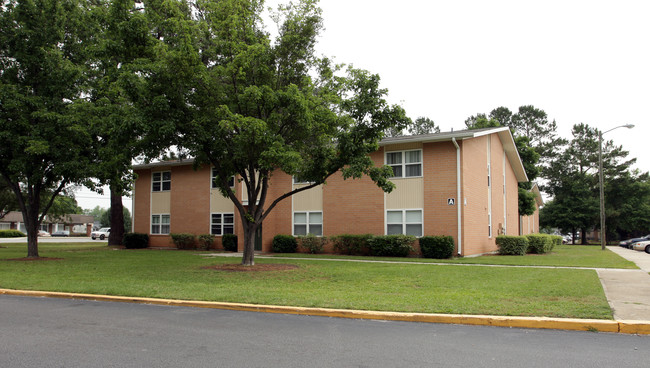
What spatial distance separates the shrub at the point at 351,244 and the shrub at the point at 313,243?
0.75 metres

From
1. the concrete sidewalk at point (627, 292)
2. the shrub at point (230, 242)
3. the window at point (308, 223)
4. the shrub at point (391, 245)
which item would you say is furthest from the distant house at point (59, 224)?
the concrete sidewalk at point (627, 292)

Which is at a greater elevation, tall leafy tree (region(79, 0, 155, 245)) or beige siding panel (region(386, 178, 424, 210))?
tall leafy tree (region(79, 0, 155, 245))

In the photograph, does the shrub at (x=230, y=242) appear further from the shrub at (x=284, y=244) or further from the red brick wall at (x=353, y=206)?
the red brick wall at (x=353, y=206)

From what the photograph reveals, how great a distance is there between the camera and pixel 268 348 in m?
5.93

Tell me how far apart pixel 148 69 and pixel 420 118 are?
58.5 m

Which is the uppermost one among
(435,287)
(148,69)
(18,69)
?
(18,69)

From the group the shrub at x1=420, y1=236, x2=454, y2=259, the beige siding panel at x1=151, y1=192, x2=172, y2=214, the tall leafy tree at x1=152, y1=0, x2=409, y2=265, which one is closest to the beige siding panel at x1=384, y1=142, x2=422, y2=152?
the shrub at x1=420, y1=236, x2=454, y2=259

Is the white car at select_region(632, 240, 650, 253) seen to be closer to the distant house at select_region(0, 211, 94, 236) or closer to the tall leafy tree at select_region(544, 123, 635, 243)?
the tall leafy tree at select_region(544, 123, 635, 243)

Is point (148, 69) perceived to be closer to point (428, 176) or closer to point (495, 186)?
point (428, 176)

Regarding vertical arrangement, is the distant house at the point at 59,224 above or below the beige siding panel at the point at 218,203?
below

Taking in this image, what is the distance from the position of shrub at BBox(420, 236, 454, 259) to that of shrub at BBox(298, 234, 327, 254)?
5.37 meters

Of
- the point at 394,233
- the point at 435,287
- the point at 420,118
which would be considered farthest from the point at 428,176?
the point at 420,118

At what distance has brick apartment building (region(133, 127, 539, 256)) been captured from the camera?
2073cm

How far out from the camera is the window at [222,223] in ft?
88.6
